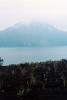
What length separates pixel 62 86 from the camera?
7.70 metres

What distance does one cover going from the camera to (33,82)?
24.9 feet

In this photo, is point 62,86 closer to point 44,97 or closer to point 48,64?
point 44,97

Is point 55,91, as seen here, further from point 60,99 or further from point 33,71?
point 33,71

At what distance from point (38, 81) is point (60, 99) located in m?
0.75

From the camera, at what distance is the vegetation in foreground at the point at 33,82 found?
746 centimetres

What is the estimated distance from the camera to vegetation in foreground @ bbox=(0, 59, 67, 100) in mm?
7461

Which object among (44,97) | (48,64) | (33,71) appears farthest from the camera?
(48,64)

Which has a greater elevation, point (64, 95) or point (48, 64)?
point (48, 64)

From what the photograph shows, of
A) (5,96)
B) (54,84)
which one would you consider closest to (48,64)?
(54,84)

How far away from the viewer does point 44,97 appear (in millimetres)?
7422

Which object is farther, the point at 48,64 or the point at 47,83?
the point at 48,64

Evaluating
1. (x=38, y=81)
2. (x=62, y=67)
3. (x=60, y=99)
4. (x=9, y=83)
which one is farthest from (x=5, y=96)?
(x=62, y=67)

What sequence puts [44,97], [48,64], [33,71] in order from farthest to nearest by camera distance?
[48,64] < [33,71] < [44,97]

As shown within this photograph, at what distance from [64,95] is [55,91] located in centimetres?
26
